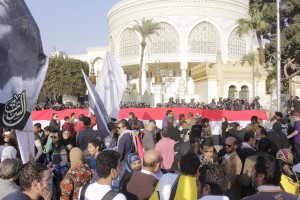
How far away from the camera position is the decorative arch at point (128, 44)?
188 ft

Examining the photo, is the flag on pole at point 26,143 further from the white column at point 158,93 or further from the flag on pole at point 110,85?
the white column at point 158,93

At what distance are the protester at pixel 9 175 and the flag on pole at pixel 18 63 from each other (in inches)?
14.1

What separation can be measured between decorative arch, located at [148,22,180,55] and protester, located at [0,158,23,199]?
5180cm

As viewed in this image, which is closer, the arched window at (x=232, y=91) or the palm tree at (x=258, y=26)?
the palm tree at (x=258, y=26)

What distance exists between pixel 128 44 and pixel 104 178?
183 feet

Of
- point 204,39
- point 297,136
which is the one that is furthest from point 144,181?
point 204,39

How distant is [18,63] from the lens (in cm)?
394

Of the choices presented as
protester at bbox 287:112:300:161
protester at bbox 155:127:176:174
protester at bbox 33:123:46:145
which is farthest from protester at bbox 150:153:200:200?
protester at bbox 287:112:300:161

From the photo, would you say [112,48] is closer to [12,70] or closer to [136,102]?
[136,102]

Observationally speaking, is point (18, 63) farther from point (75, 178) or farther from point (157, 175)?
point (157, 175)

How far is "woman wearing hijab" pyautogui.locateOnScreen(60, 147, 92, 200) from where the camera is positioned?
4422 mm

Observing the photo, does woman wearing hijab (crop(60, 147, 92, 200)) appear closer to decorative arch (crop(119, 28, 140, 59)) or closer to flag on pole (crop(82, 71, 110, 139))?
flag on pole (crop(82, 71, 110, 139))

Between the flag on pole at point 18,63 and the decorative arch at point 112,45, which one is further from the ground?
the decorative arch at point 112,45

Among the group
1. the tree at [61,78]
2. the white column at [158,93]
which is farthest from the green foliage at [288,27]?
the tree at [61,78]
